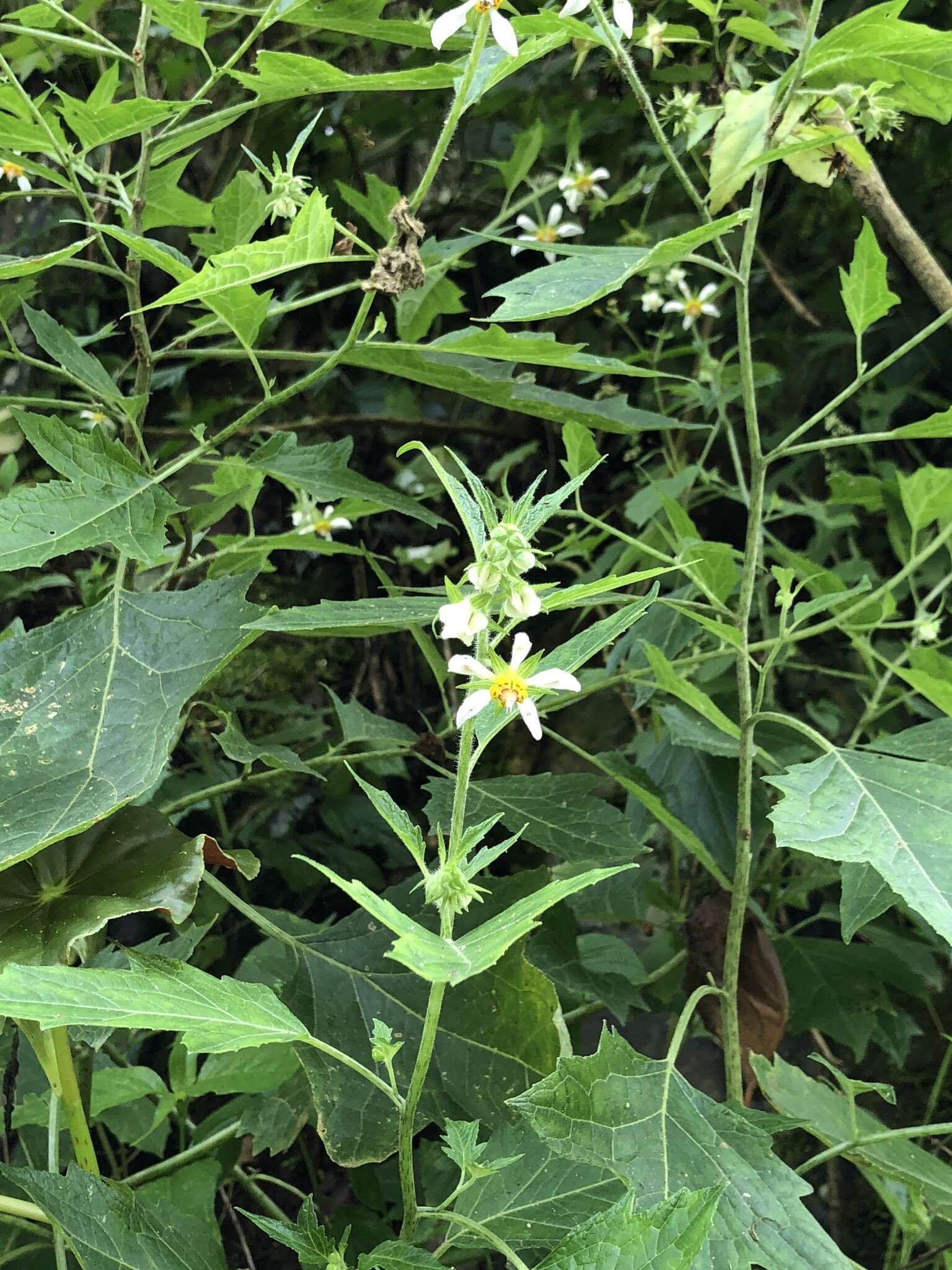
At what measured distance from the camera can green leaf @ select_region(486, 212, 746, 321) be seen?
504 mm

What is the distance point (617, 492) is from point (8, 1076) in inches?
46.9

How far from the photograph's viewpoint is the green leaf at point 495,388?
0.69m

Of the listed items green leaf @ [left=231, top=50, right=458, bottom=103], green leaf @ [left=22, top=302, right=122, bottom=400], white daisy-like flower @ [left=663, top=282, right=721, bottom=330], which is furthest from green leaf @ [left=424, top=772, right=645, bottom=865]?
white daisy-like flower @ [left=663, top=282, right=721, bottom=330]

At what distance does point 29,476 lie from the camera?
154cm

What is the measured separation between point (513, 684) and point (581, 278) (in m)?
0.24

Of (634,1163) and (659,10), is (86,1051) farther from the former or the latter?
(659,10)

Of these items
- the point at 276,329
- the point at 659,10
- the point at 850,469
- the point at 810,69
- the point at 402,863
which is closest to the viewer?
the point at 810,69

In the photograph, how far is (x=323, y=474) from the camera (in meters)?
0.72

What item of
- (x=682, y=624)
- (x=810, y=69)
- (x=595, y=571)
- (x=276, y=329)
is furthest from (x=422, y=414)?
(x=810, y=69)

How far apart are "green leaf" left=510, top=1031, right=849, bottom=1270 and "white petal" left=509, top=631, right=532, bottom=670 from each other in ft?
0.71

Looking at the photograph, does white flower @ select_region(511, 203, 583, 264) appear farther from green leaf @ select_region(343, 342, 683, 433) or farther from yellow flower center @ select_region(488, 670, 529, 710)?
yellow flower center @ select_region(488, 670, 529, 710)

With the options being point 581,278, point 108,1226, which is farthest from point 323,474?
point 108,1226

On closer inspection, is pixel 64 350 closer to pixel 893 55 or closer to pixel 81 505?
pixel 81 505

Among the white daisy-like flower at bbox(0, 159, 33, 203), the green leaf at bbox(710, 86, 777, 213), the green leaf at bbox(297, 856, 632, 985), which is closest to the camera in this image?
the green leaf at bbox(297, 856, 632, 985)
